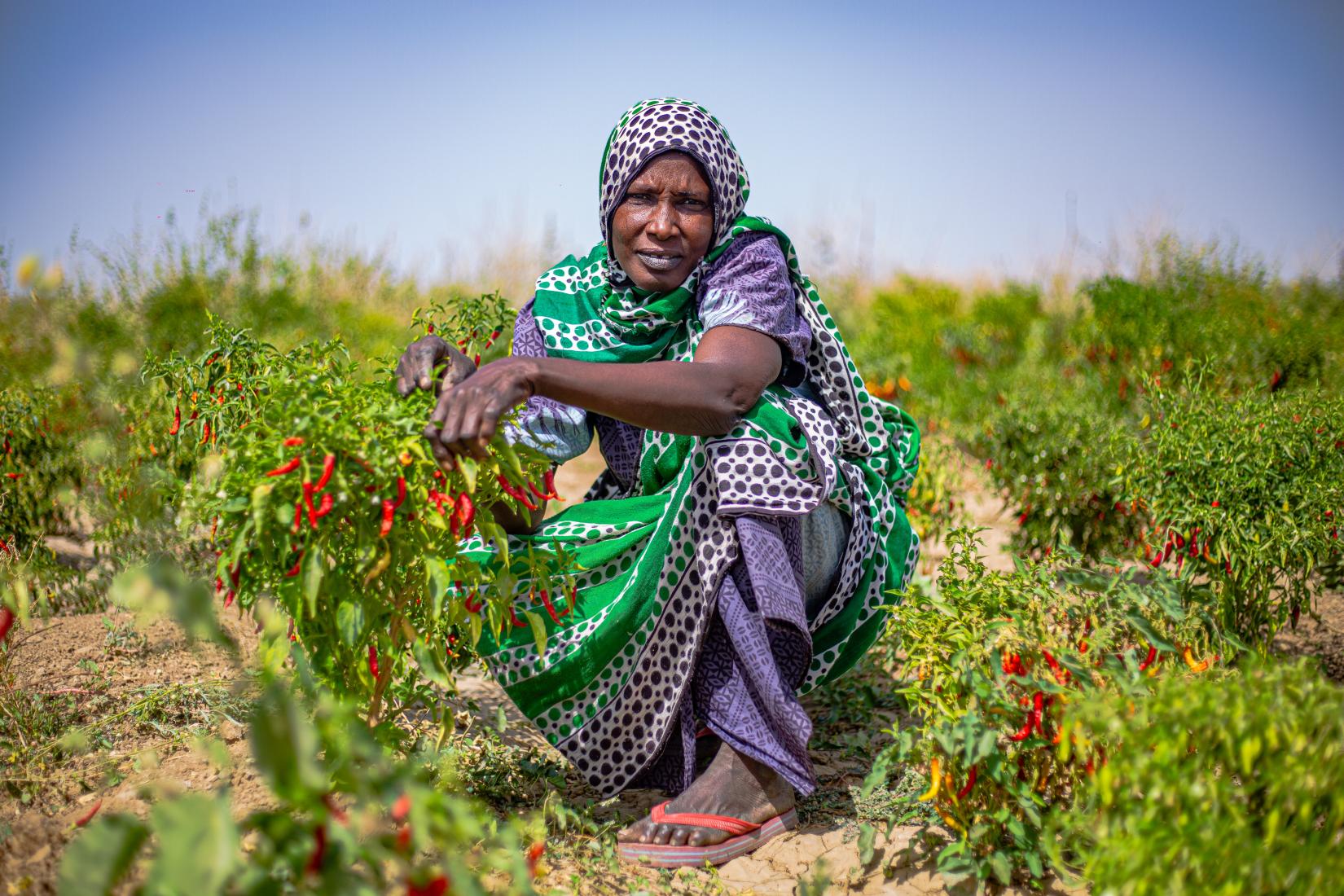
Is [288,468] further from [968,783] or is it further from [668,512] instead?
[968,783]

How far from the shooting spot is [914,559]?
2836 mm

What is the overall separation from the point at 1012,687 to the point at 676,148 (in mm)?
1524

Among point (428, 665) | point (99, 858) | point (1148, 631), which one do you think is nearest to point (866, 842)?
point (1148, 631)

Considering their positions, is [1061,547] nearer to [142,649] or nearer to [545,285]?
[545,285]

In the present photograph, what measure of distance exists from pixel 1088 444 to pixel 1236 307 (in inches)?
115

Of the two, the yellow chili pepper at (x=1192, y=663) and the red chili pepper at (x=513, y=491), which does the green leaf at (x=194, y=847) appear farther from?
the yellow chili pepper at (x=1192, y=663)

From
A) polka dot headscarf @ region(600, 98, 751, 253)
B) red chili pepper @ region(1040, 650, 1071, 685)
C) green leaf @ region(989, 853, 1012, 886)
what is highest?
polka dot headscarf @ region(600, 98, 751, 253)

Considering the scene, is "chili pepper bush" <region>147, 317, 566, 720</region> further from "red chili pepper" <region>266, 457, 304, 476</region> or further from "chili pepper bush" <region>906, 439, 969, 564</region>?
"chili pepper bush" <region>906, 439, 969, 564</region>

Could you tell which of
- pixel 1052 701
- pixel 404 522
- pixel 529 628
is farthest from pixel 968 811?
pixel 404 522

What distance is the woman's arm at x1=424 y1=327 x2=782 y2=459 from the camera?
5.84 feet

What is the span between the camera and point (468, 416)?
1770 mm

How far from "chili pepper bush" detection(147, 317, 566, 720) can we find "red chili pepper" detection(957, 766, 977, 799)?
958 millimetres

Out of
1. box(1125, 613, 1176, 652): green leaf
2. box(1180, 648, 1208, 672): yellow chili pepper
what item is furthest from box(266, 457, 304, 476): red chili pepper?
box(1180, 648, 1208, 672): yellow chili pepper

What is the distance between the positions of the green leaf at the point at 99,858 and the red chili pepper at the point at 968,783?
Answer: 1.46 meters
